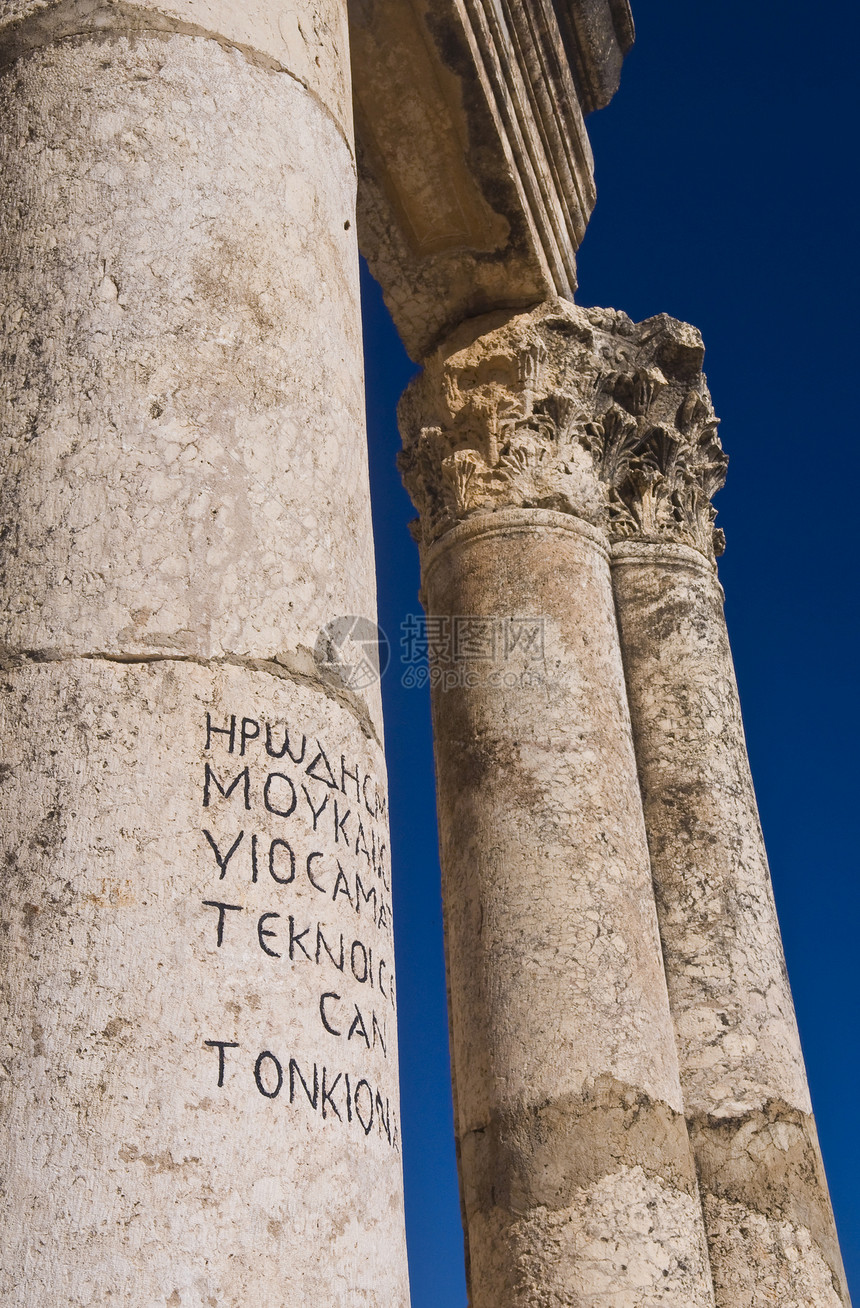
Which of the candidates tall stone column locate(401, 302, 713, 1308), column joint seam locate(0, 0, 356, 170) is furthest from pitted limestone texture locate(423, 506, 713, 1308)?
column joint seam locate(0, 0, 356, 170)

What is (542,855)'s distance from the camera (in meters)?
5.57

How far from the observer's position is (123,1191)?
1.92m

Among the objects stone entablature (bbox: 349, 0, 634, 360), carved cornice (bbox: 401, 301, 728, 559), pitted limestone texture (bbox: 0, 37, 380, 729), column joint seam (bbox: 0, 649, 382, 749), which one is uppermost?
stone entablature (bbox: 349, 0, 634, 360)

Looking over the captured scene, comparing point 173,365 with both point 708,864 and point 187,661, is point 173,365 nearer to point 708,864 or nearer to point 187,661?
point 187,661

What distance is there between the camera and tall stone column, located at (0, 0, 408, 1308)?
1.99 meters

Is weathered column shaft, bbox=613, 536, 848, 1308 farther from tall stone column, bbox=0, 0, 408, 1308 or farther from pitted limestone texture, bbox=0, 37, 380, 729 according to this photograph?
pitted limestone texture, bbox=0, 37, 380, 729

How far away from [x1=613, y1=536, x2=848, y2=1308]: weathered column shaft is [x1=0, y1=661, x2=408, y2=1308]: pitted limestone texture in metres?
3.60

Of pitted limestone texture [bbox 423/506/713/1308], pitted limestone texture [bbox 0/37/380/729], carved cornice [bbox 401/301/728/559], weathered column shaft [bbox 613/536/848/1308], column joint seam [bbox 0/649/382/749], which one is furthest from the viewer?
carved cornice [bbox 401/301/728/559]

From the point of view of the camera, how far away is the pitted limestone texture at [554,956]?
4887 mm

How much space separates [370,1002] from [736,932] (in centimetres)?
404

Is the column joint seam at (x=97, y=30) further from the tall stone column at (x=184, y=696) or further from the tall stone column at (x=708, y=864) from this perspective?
the tall stone column at (x=708, y=864)

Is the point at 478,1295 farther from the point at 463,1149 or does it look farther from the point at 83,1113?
the point at 83,1113

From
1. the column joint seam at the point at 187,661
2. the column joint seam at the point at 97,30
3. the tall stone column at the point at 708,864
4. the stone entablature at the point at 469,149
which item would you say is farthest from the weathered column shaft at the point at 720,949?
the column joint seam at the point at 97,30

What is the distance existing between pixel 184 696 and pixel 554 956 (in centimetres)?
342
